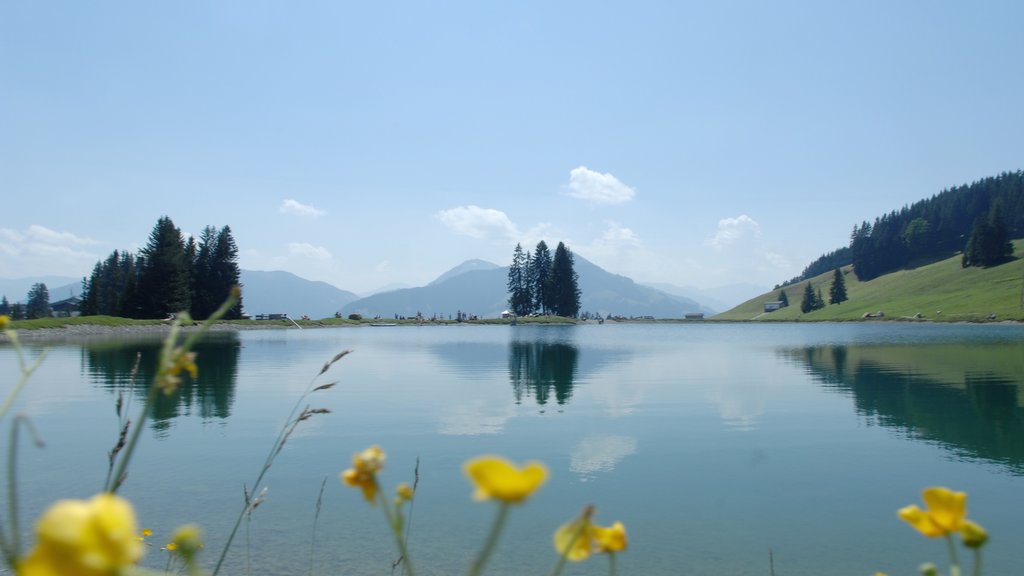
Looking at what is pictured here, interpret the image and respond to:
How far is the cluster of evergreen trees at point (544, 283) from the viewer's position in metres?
131

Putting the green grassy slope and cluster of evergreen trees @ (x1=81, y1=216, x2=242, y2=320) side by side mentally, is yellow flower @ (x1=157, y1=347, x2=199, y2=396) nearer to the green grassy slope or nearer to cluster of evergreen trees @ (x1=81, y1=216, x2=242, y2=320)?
cluster of evergreen trees @ (x1=81, y1=216, x2=242, y2=320)

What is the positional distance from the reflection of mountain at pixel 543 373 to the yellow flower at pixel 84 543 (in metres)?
20.6

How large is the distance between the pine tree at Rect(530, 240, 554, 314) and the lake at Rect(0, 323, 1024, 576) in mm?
104965

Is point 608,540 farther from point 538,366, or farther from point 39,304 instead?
point 39,304

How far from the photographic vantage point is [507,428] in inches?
648

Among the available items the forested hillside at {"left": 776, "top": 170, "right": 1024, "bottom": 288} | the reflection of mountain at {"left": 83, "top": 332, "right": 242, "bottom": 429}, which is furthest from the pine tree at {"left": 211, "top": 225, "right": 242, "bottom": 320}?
the forested hillside at {"left": 776, "top": 170, "right": 1024, "bottom": 288}

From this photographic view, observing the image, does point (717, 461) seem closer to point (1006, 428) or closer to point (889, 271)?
point (1006, 428)

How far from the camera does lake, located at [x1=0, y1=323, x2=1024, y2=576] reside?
8.55 m

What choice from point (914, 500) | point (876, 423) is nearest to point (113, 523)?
point (914, 500)

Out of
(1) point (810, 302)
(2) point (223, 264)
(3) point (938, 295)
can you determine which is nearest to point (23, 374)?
(2) point (223, 264)

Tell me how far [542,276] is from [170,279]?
71374 millimetres

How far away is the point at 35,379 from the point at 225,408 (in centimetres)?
1373

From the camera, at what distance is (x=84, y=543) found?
1.96 ft

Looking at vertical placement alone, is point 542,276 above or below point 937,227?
below
